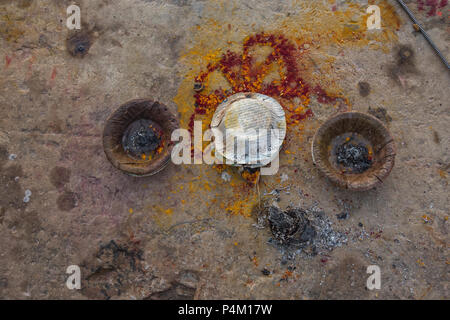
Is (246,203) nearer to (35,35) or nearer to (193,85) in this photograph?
(193,85)

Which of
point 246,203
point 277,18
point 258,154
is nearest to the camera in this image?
point 258,154

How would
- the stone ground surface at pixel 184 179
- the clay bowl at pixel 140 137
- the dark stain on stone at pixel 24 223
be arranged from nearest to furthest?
1. the clay bowl at pixel 140 137
2. the stone ground surface at pixel 184 179
3. the dark stain on stone at pixel 24 223

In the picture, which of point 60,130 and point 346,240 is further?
point 60,130

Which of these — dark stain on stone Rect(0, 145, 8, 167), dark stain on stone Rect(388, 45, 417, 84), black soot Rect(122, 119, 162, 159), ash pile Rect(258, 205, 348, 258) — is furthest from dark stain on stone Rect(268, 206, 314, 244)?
dark stain on stone Rect(0, 145, 8, 167)

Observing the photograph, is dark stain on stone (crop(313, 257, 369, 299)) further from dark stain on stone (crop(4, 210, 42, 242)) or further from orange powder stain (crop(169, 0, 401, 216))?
dark stain on stone (crop(4, 210, 42, 242))

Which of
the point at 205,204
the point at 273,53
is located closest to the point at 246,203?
the point at 205,204

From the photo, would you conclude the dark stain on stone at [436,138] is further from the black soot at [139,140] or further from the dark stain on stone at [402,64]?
the black soot at [139,140]

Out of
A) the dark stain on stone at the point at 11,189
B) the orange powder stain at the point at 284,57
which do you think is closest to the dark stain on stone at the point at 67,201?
the dark stain on stone at the point at 11,189
